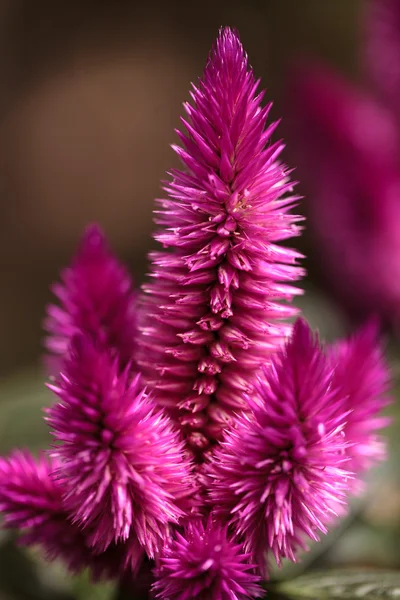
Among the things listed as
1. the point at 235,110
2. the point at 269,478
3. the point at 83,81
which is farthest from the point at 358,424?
the point at 83,81

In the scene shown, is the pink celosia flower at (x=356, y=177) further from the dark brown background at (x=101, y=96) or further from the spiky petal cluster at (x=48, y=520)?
the dark brown background at (x=101, y=96)

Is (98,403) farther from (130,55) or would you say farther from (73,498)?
(130,55)

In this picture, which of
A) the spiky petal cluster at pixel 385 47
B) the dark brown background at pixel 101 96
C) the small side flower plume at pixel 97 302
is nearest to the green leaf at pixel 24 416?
the small side flower plume at pixel 97 302

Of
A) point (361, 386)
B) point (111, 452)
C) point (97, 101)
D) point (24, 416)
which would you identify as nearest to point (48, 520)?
point (111, 452)

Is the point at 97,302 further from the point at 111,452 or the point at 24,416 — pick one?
the point at 24,416

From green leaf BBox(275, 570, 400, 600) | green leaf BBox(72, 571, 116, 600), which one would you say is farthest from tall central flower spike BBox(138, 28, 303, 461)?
green leaf BBox(72, 571, 116, 600)

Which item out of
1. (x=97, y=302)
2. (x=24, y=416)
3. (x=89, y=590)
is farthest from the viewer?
(x=24, y=416)
